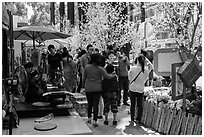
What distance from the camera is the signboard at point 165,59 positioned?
5.66m

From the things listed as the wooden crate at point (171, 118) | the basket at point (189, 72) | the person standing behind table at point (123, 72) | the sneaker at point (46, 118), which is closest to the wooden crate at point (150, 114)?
the wooden crate at point (171, 118)

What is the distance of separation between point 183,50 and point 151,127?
1647 mm

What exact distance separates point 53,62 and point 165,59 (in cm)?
316

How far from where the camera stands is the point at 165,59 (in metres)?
5.86

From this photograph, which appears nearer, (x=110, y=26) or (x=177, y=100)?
(x=177, y=100)

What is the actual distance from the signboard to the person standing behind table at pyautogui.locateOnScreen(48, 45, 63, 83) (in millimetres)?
2775

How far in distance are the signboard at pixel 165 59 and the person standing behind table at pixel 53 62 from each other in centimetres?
277

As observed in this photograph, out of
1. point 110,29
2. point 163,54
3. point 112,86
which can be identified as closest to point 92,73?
point 112,86

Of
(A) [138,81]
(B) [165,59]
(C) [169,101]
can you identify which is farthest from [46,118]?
(B) [165,59]

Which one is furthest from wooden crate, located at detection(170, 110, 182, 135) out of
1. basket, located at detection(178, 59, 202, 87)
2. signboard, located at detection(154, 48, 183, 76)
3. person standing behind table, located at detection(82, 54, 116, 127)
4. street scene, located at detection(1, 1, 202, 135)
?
person standing behind table, located at detection(82, 54, 116, 127)

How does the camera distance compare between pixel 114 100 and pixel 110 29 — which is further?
pixel 110 29

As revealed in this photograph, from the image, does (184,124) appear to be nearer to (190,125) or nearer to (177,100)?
(190,125)

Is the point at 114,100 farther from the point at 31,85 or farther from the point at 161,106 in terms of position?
the point at 31,85

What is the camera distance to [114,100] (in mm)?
5691
